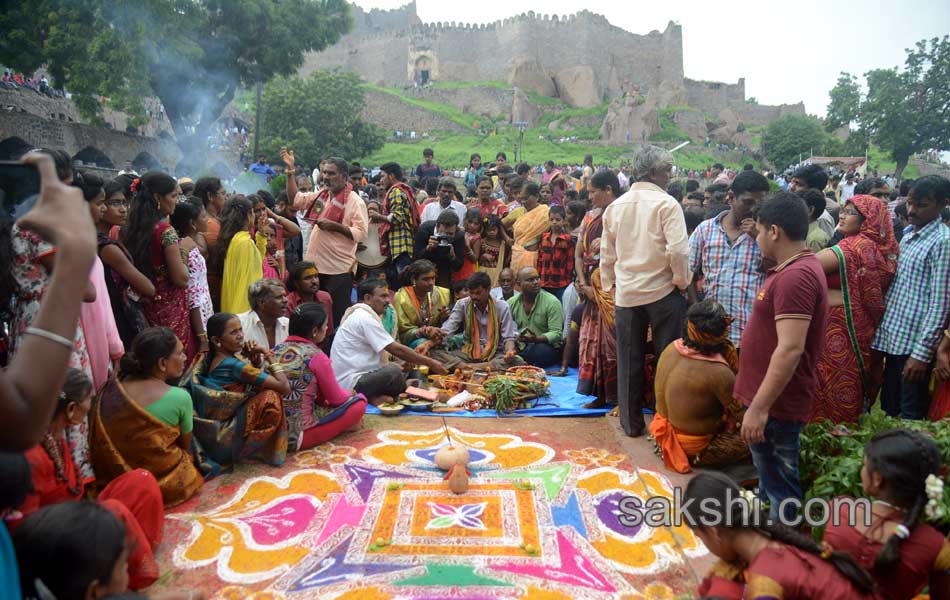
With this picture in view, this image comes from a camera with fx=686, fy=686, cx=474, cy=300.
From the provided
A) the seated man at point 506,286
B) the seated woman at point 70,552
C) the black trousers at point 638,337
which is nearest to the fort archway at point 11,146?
the seated man at point 506,286

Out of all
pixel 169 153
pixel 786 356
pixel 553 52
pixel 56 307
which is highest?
pixel 553 52

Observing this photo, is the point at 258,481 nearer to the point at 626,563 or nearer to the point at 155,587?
the point at 155,587

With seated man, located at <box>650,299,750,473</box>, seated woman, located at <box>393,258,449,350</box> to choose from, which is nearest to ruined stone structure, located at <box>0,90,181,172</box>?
seated woman, located at <box>393,258,449,350</box>

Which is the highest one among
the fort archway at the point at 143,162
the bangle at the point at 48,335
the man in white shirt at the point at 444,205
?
the fort archway at the point at 143,162

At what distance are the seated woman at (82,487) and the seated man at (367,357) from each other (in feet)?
7.42

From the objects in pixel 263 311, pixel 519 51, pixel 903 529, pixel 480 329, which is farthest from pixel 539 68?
pixel 903 529

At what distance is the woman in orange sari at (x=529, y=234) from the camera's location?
7652mm

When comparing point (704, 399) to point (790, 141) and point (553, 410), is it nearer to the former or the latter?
point (553, 410)

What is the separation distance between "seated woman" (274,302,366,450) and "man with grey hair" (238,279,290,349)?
38 centimetres

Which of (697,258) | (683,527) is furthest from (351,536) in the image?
(697,258)

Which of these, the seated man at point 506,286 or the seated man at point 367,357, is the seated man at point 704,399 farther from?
the seated man at point 506,286

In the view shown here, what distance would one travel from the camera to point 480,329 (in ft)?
22.3

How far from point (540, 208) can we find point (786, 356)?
16.7 ft

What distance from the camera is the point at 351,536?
3.51 meters
